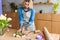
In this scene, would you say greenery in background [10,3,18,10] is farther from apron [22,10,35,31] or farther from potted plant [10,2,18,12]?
apron [22,10,35,31]

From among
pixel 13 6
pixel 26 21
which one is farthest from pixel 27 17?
pixel 13 6

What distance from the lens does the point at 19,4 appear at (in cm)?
524

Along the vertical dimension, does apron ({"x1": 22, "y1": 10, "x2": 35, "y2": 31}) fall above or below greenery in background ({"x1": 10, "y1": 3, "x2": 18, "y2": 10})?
below

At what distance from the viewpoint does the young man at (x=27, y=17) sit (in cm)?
317

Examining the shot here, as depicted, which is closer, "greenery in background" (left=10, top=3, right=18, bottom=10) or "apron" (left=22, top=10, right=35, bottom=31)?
"apron" (left=22, top=10, right=35, bottom=31)

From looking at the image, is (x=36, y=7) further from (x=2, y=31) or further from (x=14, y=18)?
(x=2, y=31)

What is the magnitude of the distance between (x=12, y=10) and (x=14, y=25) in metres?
0.51

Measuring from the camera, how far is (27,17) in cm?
342

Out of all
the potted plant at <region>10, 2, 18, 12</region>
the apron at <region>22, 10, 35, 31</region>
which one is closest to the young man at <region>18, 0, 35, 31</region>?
the apron at <region>22, 10, 35, 31</region>

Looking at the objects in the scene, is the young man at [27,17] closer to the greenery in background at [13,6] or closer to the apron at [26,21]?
the apron at [26,21]

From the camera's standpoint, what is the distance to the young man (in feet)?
10.4

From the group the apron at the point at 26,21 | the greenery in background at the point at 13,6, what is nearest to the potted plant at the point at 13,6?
the greenery in background at the point at 13,6

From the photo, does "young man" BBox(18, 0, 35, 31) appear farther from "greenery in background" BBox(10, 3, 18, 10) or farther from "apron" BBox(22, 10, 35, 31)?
"greenery in background" BBox(10, 3, 18, 10)

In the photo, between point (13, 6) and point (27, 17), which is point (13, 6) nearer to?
point (13, 6)
